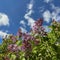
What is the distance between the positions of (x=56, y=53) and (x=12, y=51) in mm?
1172

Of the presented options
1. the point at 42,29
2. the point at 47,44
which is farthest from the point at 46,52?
the point at 42,29

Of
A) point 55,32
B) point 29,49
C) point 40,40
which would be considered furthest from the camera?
point 55,32

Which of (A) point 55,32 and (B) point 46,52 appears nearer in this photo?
(B) point 46,52

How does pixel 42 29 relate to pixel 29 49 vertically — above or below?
above

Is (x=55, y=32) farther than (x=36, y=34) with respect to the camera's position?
Yes

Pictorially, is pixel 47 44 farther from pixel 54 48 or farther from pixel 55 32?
pixel 55 32

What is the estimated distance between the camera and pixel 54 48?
21.6 ft

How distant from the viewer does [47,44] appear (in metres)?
6.59

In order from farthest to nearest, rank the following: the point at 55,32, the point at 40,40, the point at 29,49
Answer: the point at 55,32 < the point at 40,40 < the point at 29,49

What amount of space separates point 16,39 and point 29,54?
633mm

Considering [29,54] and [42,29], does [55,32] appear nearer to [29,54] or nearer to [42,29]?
[42,29]

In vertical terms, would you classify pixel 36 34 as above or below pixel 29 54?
above

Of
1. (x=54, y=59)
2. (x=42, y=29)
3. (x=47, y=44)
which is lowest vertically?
(x=54, y=59)

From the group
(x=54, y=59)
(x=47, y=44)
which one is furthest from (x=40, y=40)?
(x=54, y=59)
